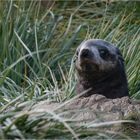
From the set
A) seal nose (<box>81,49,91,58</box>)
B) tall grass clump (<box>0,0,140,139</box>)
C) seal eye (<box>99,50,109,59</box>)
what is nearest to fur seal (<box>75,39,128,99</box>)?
seal eye (<box>99,50,109,59</box>)

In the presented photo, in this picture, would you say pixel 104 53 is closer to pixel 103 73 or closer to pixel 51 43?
pixel 103 73

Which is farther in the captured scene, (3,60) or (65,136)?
(3,60)

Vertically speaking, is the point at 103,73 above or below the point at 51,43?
above

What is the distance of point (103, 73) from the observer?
23.2ft

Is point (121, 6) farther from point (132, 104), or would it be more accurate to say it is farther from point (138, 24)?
point (132, 104)

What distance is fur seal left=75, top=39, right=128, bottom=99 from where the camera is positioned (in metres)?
6.93

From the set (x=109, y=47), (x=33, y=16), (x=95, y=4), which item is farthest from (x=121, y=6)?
(x=109, y=47)

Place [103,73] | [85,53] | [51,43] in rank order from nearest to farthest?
1. [85,53]
2. [103,73]
3. [51,43]

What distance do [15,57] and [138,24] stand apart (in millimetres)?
2294

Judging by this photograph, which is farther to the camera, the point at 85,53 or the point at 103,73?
the point at 103,73

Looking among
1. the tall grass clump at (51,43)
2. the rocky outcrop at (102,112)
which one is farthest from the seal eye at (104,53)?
the rocky outcrop at (102,112)

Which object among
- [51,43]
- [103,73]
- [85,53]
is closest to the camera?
[85,53]

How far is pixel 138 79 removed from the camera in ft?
27.6

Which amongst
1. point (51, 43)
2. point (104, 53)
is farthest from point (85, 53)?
point (51, 43)
